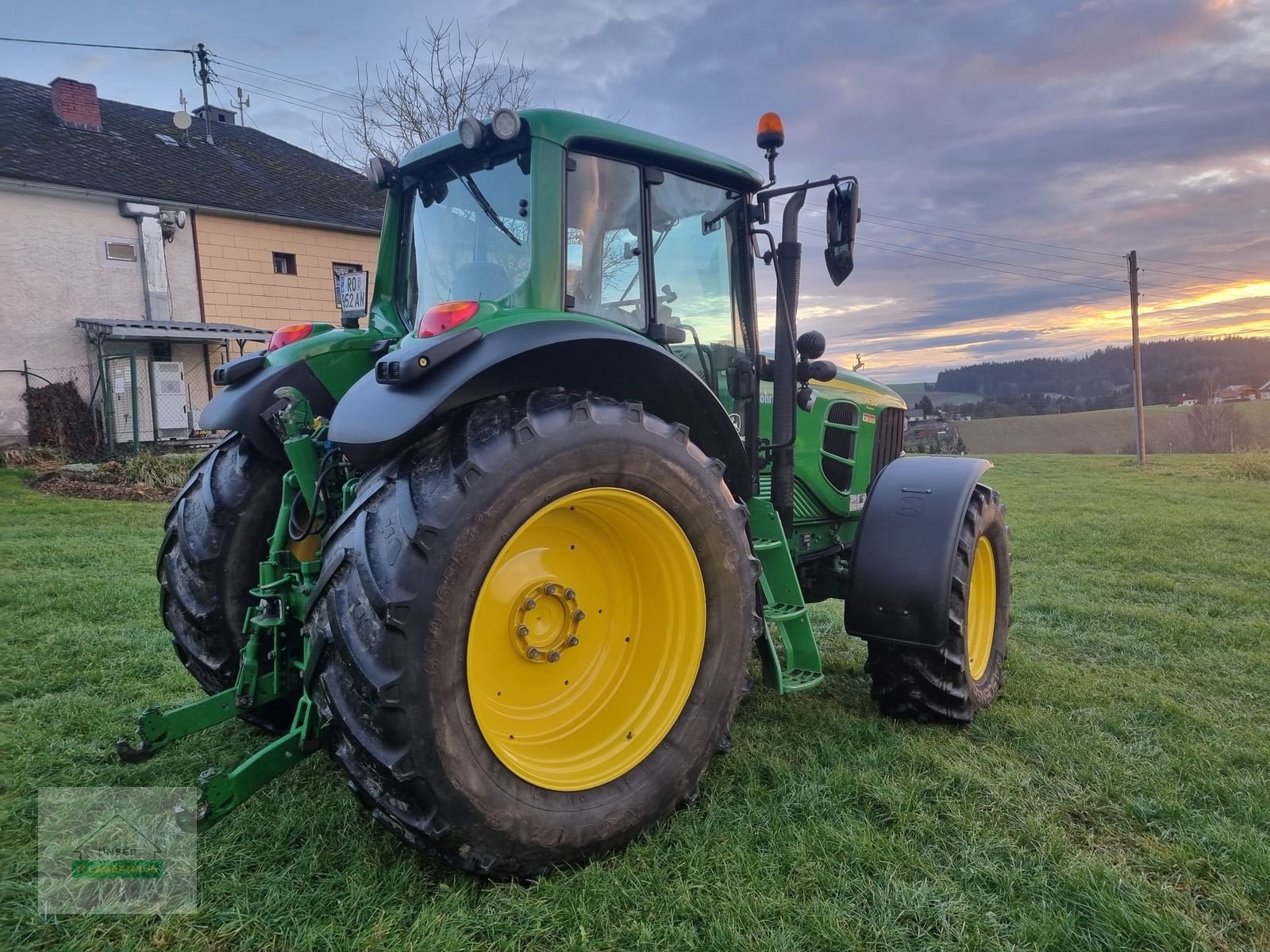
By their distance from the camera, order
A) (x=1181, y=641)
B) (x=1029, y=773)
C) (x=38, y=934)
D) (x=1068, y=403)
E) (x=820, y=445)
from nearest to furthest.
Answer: (x=38, y=934)
(x=1029, y=773)
(x=820, y=445)
(x=1181, y=641)
(x=1068, y=403)

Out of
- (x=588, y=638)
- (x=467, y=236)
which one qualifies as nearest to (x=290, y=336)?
(x=467, y=236)

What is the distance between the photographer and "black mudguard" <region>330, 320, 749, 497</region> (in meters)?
2.01

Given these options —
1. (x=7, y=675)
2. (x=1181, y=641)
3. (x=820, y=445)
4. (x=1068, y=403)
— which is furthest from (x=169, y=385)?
(x=1068, y=403)

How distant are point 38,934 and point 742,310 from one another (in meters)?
3.00

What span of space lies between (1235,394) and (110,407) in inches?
1714

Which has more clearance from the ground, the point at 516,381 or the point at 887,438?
the point at 516,381

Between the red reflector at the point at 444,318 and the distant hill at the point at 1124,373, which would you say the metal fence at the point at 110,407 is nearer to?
the red reflector at the point at 444,318

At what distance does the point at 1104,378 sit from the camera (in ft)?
144

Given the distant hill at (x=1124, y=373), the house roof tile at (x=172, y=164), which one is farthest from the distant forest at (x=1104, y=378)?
the house roof tile at (x=172, y=164)

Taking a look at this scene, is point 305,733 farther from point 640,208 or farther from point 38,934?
point 640,208

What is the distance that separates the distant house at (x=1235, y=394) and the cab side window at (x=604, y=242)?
36316 millimetres

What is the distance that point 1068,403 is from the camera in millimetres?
42281

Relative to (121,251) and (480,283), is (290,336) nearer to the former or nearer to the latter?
(480,283)

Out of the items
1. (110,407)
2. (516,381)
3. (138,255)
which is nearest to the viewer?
(516,381)
